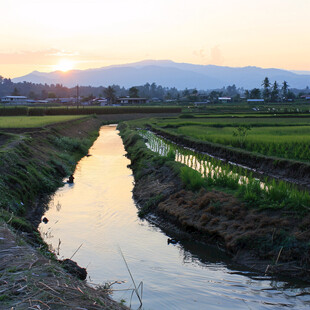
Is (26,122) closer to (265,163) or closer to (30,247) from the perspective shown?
(265,163)

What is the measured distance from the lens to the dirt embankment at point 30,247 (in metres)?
4.40

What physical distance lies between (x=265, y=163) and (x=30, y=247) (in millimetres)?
11644

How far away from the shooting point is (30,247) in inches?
260

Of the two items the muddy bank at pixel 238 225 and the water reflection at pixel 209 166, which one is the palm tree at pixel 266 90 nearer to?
the water reflection at pixel 209 166

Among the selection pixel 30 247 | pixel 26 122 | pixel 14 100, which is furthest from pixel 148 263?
pixel 14 100

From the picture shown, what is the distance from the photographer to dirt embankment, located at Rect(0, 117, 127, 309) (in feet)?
14.4

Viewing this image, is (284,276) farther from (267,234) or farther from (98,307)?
(98,307)

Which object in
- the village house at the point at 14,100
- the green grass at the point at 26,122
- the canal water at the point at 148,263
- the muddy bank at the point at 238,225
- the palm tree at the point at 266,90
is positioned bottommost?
the canal water at the point at 148,263

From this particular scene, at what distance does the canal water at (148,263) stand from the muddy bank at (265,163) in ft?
18.6

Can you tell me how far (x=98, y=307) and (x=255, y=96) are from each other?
11757cm

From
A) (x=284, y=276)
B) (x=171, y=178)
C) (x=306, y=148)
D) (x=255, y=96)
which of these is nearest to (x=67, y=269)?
(x=284, y=276)

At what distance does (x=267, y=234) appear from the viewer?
7785 mm

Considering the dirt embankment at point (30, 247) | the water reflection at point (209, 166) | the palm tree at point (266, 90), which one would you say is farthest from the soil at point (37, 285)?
the palm tree at point (266, 90)

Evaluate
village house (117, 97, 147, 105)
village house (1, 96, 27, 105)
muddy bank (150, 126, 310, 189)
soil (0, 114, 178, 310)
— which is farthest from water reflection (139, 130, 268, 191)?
village house (117, 97, 147, 105)
